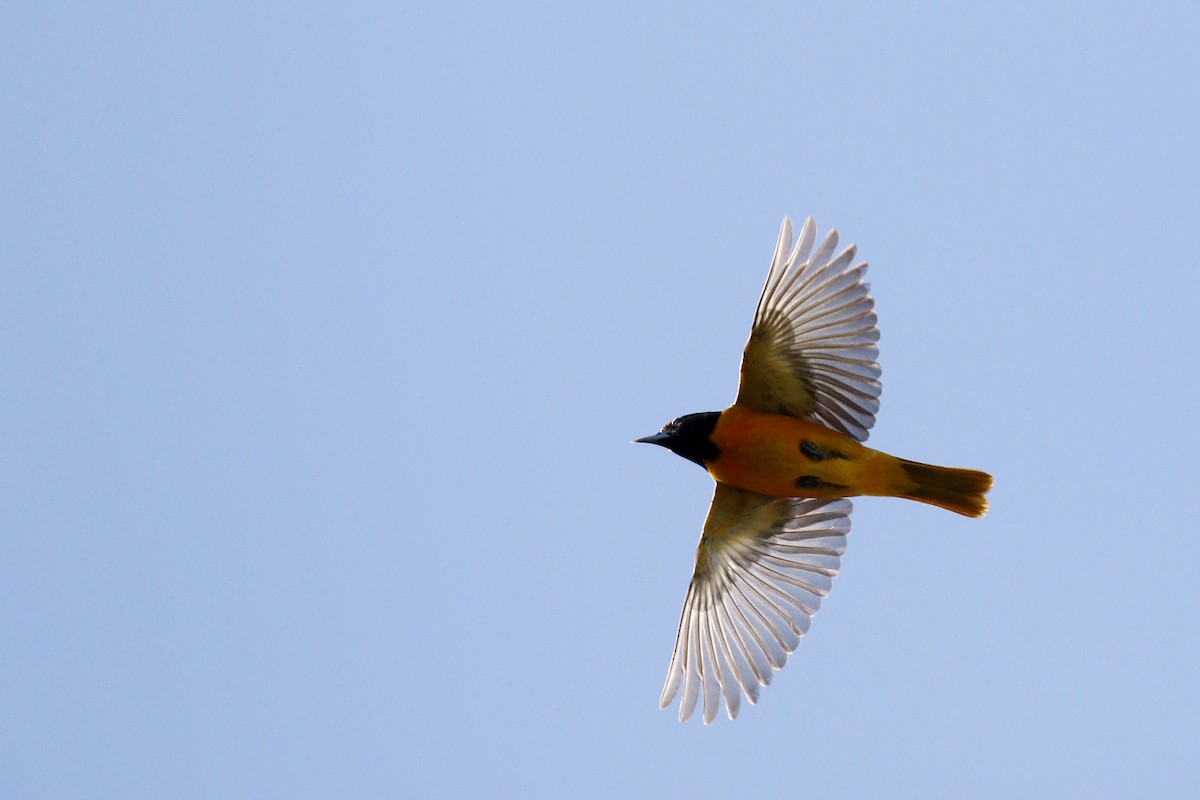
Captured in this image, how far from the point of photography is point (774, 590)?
33.1ft

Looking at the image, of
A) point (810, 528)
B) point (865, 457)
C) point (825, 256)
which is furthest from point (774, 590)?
point (825, 256)

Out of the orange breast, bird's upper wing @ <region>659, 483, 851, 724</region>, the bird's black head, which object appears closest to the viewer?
the orange breast

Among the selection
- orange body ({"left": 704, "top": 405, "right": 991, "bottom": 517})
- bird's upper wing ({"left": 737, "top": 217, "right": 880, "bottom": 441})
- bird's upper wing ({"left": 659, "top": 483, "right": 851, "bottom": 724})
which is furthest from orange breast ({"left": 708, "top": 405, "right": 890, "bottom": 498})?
bird's upper wing ({"left": 659, "top": 483, "right": 851, "bottom": 724})

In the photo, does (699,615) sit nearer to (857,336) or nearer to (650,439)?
(650,439)

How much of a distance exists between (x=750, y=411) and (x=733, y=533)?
110 cm

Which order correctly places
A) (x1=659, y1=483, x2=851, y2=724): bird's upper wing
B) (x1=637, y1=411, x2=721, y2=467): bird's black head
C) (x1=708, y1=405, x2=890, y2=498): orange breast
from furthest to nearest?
(x1=659, y1=483, x2=851, y2=724): bird's upper wing → (x1=637, y1=411, x2=721, y2=467): bird's black head → (x1=708, y1=405, x2=890, y2=498): orange breast

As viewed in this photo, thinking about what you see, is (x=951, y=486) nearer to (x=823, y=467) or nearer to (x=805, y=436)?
(x=823, y=467)

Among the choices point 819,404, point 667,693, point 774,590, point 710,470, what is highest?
point 819,404

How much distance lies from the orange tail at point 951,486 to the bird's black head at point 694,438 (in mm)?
1189

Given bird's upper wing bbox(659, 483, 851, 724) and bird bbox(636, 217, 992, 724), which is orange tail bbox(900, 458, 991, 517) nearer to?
bird bbox(636, 217, 992, 724)

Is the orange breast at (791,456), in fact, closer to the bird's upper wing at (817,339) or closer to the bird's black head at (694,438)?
the bird's black head at (694,438)

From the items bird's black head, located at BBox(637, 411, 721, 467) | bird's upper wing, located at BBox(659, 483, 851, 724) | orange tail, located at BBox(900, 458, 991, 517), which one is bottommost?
bird's upper wing, located at BBox(659, 483, 851, 724)

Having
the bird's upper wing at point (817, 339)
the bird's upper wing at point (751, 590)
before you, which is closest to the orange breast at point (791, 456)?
the bird's upper wing at point (817, 339)

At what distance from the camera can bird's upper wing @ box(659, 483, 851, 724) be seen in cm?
994
